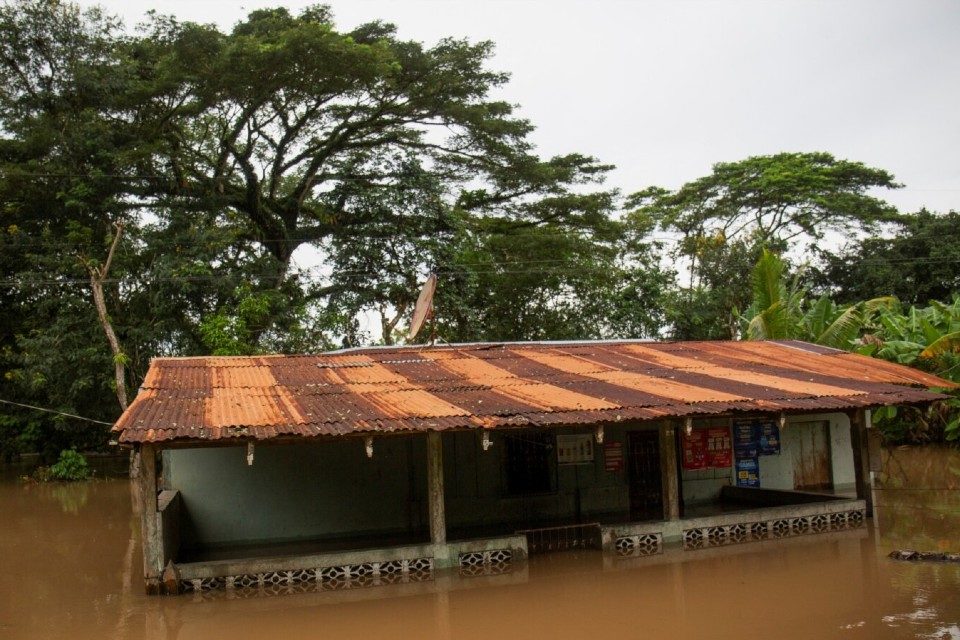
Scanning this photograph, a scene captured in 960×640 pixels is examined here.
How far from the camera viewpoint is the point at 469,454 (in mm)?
13609

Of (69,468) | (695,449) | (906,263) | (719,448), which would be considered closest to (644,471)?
(695,449)

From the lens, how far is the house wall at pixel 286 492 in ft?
41.2

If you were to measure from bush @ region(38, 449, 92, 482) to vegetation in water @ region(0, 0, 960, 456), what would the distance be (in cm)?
109

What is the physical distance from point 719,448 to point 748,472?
0.80 meters

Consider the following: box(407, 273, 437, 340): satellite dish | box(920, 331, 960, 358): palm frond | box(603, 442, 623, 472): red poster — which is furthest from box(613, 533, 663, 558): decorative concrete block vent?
box(920, 331, 960, 358): palm frond

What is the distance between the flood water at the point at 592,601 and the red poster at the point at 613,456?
2.76 metres

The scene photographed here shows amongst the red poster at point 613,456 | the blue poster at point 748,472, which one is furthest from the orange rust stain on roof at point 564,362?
the blue poster at point 748,472

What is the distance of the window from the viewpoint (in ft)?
45.4

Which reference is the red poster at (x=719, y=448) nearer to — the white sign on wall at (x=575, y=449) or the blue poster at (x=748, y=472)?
the blue poster at (x=748, y=472)

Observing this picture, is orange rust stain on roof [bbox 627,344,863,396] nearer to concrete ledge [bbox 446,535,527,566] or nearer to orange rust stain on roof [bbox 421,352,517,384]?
orange rust stain on roof [bbox 421,352,517,384]

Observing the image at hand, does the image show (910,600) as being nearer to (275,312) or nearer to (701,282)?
(275,312)

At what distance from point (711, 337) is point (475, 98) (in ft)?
37.0

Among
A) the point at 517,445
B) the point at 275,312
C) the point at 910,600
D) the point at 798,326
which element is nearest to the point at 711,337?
the point at 798,326

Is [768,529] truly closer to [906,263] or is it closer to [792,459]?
[792,459]
